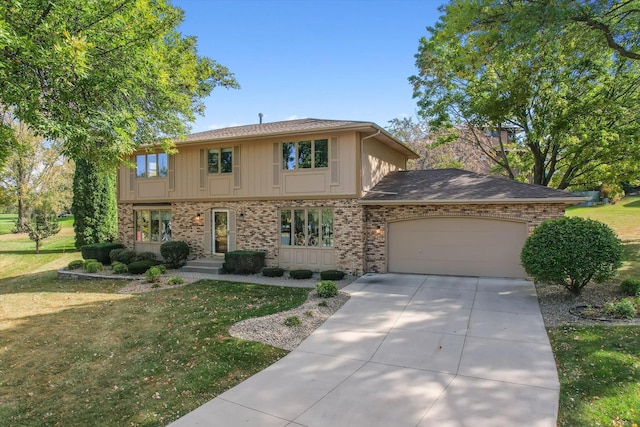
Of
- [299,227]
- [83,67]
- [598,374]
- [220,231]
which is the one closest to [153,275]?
[220,231]

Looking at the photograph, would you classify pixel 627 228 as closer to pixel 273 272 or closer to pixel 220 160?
pixel 273 272

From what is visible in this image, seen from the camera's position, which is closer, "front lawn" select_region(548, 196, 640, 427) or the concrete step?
"front lawn" select_region(548, 196, 640, 427)

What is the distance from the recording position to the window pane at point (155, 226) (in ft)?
55.6

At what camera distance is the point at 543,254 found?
28.7 ft

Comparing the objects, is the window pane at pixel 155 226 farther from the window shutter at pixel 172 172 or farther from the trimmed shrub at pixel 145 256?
the window shutter at pixel 172 172

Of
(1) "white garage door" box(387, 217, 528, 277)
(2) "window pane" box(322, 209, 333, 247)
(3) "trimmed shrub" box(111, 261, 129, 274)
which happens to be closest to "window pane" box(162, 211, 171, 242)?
(3) "trimmed shrub" box(111, 261, 129, 274)

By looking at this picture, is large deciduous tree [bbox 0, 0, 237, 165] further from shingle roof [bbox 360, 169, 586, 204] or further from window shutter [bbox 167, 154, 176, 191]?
shingle roof [bbox 360, 169, 586, 204]

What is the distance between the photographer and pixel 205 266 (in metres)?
14.7

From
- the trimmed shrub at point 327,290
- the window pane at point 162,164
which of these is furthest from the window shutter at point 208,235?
the trimmed shrub at point 327,290

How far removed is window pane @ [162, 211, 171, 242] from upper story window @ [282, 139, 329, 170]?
6.48 m

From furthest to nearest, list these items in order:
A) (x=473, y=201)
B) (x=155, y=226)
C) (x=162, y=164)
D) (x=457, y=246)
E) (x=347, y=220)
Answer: (x=155, y=226) < (x=162, y=164) < (x=347, y=220) < (x=457, y=246) < (x=473, y=201)

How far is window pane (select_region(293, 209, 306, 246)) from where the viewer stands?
14.1 meters

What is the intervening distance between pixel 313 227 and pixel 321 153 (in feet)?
9.28

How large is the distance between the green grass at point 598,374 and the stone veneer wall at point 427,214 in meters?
5.22
